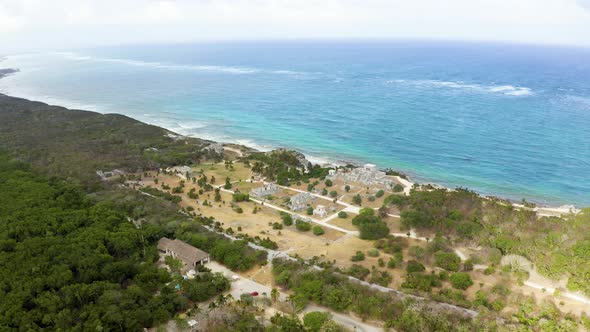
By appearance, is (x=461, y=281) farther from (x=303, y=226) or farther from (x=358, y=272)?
(x=303, y=226)

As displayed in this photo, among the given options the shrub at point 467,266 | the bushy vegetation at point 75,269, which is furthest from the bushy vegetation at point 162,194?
the shrub at point 467,266

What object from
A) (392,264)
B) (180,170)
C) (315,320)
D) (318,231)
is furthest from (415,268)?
(180,170)

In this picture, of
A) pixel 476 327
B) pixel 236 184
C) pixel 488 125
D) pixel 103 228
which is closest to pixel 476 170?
pixel 488 125

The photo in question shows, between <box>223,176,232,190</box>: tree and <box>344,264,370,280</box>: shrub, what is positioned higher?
<box>223,176,232,190</box>: tree

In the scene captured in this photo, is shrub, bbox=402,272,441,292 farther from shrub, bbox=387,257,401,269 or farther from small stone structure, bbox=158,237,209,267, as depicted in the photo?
small stone structure, bbox=158,237,209,267

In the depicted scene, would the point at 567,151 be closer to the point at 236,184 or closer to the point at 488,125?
the point at 488,125

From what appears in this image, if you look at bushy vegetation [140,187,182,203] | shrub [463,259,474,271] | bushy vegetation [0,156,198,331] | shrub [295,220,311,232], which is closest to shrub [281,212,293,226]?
shrub [295,220,311,232]
